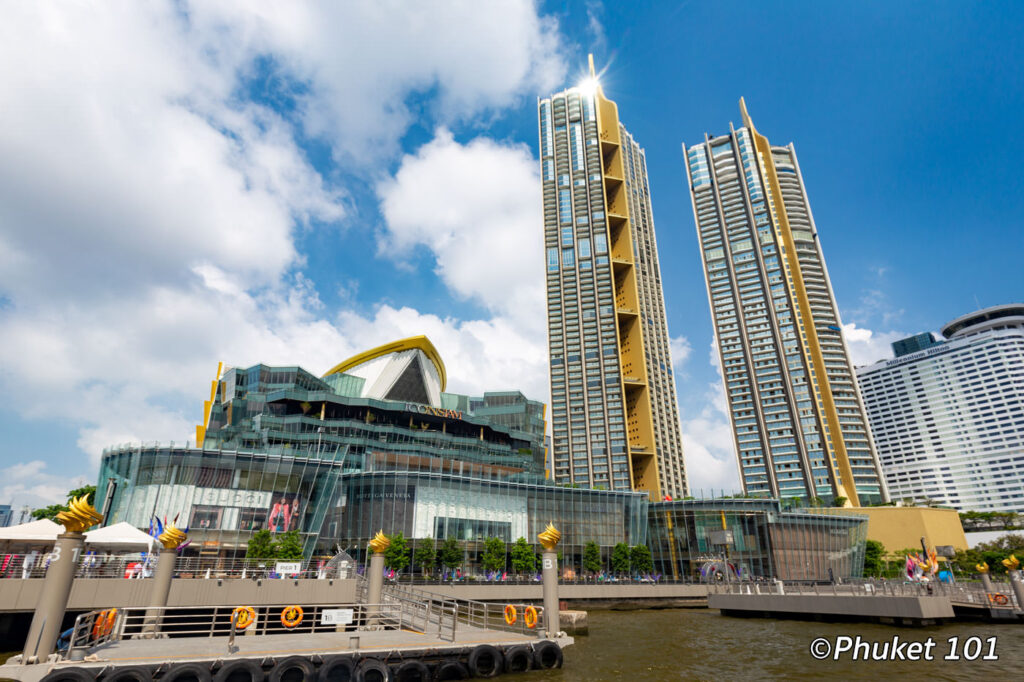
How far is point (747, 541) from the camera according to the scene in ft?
249

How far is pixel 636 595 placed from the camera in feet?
198

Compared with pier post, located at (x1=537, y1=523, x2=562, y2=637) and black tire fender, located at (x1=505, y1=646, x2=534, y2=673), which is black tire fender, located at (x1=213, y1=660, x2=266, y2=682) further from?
pier post, located at (x1=537, y1=523, x2=562, y2=637)

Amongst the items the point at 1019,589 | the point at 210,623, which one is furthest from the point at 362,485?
the point at 1019,589

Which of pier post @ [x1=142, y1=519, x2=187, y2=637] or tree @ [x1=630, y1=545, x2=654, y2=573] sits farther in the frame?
tree @ [x1=630, y1=545, x2=654, y2=573]

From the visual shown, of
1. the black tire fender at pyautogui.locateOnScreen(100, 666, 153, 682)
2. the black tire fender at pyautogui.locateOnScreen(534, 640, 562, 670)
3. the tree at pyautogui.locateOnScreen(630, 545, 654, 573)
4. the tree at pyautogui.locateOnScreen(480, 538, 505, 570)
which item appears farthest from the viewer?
the tree at pyautogui.locateOnScreen(630, 545, 654, 573)

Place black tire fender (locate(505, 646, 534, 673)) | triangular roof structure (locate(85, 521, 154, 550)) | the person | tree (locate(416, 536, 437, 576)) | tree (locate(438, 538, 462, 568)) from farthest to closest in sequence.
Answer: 1. tree (locate(438, 538, 462, 568))
2. tree (locate(416, 536, 437, 576))
3. triangular roof structure (locate(85, 521, 154, 550))
4. the person
5. black tire fender (locate(505, 646, 534, 673))

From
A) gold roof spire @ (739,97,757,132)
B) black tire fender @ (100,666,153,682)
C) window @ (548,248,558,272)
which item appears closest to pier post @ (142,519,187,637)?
black tire fender @ (100,666,153,682)

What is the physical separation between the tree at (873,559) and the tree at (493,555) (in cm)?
6191

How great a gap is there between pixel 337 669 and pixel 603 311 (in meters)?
129

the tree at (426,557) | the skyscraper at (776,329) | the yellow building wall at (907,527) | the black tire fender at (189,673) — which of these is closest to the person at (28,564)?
the black tire fender at (189,673)

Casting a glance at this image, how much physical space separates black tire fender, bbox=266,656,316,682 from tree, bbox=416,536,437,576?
44.5 metres

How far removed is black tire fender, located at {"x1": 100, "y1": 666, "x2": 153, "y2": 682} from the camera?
14.3 meters

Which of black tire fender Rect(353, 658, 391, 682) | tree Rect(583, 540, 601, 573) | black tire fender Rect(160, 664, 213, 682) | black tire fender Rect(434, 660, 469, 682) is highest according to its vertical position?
tree Rect(583, 540, 601, 573)

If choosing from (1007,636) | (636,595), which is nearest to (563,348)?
(636,595)
